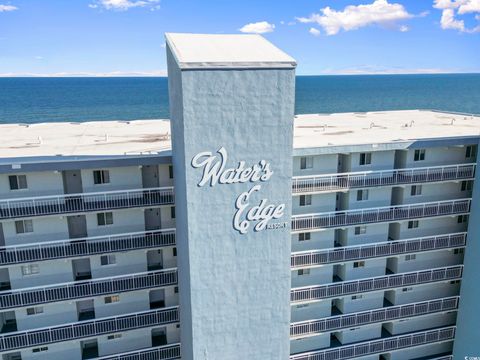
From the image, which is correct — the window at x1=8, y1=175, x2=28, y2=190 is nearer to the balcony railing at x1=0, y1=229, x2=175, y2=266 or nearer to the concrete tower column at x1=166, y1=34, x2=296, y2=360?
the balcony railing at x1=0, y1=229, x2=175, y2=266

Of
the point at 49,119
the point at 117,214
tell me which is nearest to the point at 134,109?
the point at 49,119

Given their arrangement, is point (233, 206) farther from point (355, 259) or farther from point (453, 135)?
point (453, 135)

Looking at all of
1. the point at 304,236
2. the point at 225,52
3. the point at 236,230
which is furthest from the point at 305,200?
the point at 225,52

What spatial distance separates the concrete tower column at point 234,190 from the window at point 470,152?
17115 millimetres

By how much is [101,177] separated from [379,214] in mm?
18738

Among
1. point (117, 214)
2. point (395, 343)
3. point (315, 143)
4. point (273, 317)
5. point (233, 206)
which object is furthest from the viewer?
point (395, 343)

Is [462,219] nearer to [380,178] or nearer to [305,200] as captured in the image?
[380,178]

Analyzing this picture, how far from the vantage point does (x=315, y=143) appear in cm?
2856

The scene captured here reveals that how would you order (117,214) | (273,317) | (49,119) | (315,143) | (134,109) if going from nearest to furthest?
1. (273,317)
2. (117,214)
3. (315,143)
4. (49,119)
5. (134,109)

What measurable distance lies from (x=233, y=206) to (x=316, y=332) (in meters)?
13.7

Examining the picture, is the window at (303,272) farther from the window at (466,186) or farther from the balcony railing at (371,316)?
the window at (466,186)

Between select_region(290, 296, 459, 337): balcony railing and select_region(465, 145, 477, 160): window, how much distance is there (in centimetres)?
1080

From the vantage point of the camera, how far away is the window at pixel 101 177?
25219 mm

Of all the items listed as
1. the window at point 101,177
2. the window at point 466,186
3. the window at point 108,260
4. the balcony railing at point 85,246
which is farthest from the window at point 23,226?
the window at point 466,186
